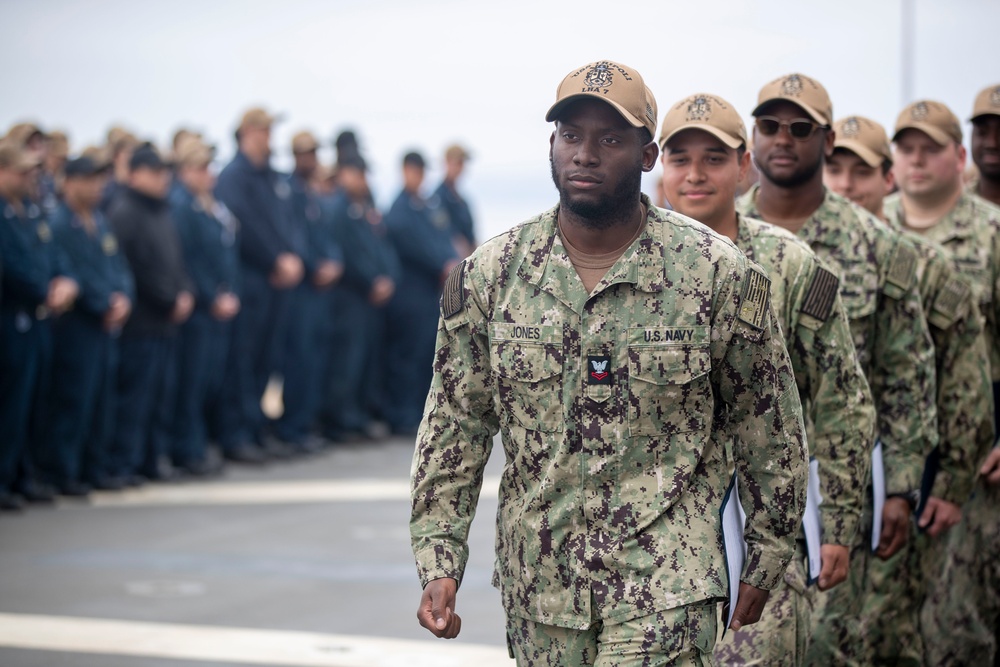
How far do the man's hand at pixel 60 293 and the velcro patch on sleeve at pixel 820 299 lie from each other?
5.86 meters

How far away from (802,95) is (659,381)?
6.07 ft

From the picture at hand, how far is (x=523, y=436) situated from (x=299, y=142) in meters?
8.91

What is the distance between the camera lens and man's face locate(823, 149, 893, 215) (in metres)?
5.73

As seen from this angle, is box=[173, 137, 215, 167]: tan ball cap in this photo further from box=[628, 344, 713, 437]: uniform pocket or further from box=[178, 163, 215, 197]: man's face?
box=[628, 344, 713, 437]: uniform pocket

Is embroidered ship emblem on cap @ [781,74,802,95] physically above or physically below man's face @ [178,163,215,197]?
above

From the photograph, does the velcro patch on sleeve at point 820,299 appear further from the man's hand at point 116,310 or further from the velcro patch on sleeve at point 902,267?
the man's hand at point 116,310

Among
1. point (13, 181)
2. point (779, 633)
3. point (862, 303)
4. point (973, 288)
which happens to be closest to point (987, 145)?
point (973, 288)

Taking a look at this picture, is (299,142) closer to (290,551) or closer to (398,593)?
(290,551)

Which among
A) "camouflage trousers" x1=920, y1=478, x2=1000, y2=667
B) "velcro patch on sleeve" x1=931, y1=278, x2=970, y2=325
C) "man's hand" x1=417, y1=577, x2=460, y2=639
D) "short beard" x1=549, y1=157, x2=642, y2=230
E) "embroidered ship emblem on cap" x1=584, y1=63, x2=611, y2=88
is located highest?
"embroidered ship emblem on cap" x1=584, y1=63, x2=611, y2=88

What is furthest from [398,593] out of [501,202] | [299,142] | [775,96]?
[501,202]

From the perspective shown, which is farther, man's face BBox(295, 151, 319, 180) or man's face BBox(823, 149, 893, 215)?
man's face BBox(295, 151, 319, 180)

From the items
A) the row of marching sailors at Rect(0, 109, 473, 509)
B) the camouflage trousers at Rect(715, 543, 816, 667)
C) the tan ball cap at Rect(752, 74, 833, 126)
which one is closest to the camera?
the camouflage trousers at Rect(715, 543, 816, 667)

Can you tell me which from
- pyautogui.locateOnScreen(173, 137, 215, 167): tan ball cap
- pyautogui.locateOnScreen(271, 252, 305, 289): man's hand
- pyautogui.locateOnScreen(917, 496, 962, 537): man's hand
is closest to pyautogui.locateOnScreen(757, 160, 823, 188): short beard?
pyautogui.locateOnScreen(917, 496, 962, 537): man's hand

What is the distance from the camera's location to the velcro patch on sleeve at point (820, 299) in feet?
13.7
